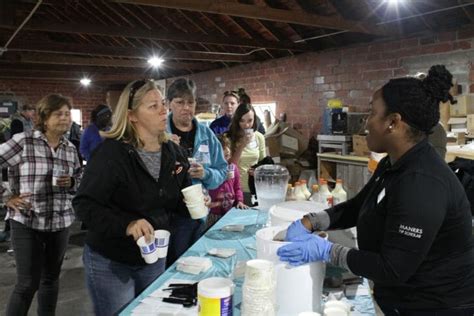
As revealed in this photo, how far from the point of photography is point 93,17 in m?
8.55

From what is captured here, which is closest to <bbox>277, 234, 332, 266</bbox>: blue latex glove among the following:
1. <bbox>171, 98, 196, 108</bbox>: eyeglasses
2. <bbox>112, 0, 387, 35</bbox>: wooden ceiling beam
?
<bbox>171, 98, 196, 108</bbox>: eyeglasses

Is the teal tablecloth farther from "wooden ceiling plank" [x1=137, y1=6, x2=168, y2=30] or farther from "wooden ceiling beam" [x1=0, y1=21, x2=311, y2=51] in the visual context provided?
"wooden ceiling plank" [x1=137, y1=6, x2=168, y2=30]

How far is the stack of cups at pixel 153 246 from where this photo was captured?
1.50 m

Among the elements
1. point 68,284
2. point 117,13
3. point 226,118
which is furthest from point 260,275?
point 117,13

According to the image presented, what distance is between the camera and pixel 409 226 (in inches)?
43.6

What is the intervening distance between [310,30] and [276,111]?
5.33ft

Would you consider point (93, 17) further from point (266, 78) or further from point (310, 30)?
point (310, 30)

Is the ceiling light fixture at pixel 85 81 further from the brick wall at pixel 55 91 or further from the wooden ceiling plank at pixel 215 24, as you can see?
the wooden ceiling plank at pixel 215 24

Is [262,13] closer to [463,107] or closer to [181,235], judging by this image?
[463,107]

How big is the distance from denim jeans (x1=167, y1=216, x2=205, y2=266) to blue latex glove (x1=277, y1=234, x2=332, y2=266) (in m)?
1.23

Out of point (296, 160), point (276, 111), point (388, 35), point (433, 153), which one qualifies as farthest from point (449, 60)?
point (433, 153)

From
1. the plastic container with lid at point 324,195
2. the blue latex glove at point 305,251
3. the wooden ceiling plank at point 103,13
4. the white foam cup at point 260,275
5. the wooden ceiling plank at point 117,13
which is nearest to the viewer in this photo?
the white foam cup at point 260,275

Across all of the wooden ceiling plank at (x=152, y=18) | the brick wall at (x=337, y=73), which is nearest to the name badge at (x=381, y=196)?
the brick wall at (x=337, y=73)

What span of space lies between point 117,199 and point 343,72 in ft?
16.0
